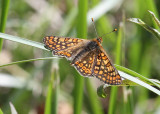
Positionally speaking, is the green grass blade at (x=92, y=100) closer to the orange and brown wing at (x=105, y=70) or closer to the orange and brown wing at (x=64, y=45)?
the orange and brown wing at (x=64, y=45)

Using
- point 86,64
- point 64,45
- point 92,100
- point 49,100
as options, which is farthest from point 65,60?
point 49,100

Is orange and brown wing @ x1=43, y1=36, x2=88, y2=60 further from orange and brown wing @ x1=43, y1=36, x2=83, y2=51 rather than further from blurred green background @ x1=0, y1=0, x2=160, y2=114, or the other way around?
blurred green background @ x1=0, y1=0, x2=160, y2=114

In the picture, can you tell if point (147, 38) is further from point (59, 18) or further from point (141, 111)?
point (59, 18)

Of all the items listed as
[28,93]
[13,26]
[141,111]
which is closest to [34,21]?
[13,26]

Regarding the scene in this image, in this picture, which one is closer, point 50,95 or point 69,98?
point 50,95

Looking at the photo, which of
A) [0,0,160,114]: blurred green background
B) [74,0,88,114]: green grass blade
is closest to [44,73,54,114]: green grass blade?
[74,0,88,114]: green grass blade
